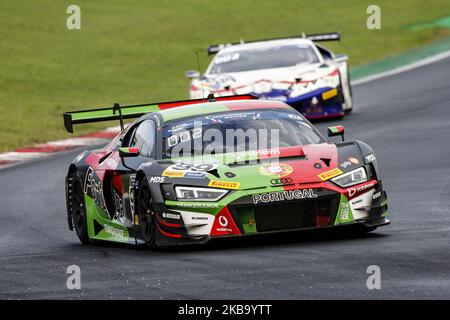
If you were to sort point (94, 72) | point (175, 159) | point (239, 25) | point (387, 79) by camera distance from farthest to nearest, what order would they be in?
point (239, 25), point (94, 72), point (387, 79), point (175, 159)

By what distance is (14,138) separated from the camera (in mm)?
22531

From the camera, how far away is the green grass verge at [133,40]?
2961 centimetres

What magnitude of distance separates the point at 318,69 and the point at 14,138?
5.26 meters

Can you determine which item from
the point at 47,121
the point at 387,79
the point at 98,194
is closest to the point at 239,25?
the point at 387,79

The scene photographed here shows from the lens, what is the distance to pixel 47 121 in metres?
24.9

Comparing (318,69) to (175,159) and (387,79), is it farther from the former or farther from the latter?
(175,159)

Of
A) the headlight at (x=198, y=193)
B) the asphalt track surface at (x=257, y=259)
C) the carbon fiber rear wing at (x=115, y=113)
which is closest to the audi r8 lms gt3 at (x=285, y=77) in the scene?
the asphalt track surface at (x=257, y=259)

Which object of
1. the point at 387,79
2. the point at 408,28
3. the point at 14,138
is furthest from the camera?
the point at 408,28

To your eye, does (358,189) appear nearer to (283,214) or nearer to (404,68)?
(283,214)

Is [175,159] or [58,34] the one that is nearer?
[175,159]
